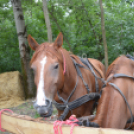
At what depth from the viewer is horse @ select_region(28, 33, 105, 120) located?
5.68ft

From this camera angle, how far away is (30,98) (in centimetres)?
541

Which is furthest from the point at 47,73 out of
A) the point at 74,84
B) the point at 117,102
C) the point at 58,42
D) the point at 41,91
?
the point at 117,102

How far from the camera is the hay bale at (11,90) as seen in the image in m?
5.48

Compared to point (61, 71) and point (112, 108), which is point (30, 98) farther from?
point (112, 108)

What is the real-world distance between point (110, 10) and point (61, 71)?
4474mm

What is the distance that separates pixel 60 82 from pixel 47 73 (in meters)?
0.27

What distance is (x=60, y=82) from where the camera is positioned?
201cm

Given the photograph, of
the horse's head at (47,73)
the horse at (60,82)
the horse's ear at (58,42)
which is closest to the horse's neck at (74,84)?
the horse at (60,82)

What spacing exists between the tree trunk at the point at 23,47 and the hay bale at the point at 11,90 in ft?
1.19

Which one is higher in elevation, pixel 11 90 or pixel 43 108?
pixel 43 108

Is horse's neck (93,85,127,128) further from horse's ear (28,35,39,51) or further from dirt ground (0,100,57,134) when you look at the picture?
dirt ground (0,100,57,134)

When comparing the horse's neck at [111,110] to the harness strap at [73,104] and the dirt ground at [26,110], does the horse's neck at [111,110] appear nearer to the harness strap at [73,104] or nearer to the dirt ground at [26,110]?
the harness strap at [73,104]

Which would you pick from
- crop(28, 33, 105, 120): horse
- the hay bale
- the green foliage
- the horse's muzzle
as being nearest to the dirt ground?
the hay bale

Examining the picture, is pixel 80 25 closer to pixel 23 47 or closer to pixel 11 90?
pixel 23 47
